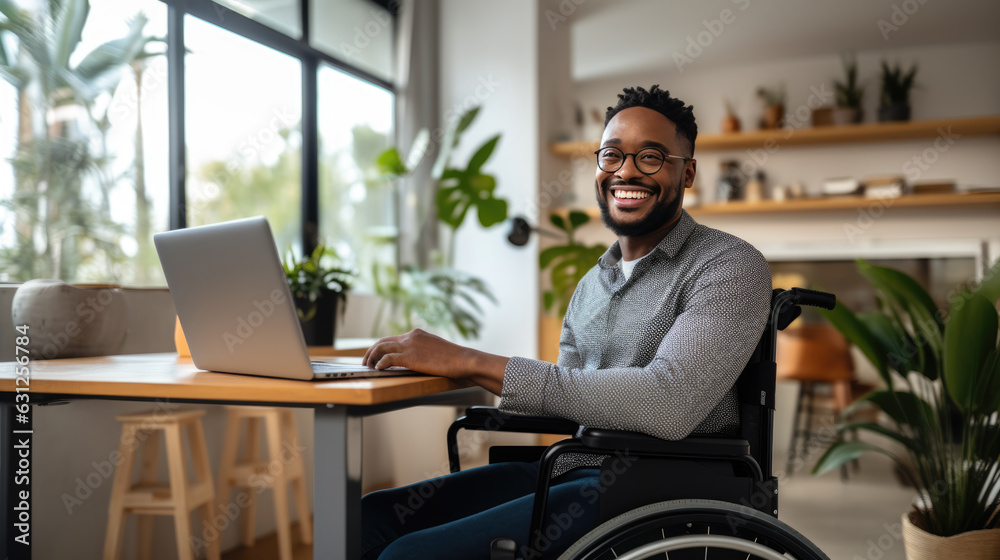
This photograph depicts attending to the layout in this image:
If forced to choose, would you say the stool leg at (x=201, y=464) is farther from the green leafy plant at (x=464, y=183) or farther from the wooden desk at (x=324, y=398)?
the green leafy plant at (x=464, y=183)

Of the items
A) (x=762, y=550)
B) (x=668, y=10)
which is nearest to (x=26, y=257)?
(x=762, y=550)

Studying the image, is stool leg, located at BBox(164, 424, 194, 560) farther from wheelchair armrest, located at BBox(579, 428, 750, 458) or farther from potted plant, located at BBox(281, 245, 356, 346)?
wheelchair armrest, located at BBox(579, 428, 750, 458)

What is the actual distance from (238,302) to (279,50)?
270cm

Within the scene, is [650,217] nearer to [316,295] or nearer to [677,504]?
[677,504]

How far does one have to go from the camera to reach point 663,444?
38.3 inches

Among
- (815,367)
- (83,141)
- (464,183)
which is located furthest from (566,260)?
(83,141)

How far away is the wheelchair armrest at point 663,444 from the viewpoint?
0.96m

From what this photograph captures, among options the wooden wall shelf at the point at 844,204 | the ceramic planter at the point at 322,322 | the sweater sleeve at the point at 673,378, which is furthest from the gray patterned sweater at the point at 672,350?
the wooden wall shelf at the point at 844,204

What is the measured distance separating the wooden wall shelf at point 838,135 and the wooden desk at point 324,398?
3.59 m

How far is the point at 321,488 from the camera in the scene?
0.94 metres

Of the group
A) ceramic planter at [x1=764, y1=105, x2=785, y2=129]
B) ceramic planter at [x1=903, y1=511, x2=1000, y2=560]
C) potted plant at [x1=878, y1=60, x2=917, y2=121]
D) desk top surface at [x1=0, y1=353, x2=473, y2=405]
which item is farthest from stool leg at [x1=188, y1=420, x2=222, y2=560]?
potted plant at [x1=878, y1=60, x2=917, y2=121]

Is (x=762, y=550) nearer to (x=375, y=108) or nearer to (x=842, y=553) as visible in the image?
(x=842, y=553)

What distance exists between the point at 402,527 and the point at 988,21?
4632mm

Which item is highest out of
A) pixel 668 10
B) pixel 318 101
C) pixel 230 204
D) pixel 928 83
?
pixel 668 10
